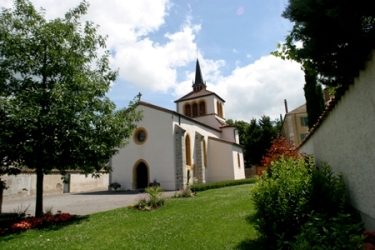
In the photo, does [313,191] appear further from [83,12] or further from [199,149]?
[199,149]

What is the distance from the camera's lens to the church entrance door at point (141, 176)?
93.9ft

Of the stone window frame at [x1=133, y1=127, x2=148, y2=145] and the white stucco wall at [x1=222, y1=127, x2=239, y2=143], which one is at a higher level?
the white stucco wall at [x1=222, y1=127, x2=239, y2=143]

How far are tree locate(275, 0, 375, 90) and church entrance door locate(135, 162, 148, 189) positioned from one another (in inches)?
973

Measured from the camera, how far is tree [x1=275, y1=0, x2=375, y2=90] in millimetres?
3937

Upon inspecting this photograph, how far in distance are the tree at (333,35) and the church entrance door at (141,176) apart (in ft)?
81.0

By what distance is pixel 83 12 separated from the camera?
1266 cm

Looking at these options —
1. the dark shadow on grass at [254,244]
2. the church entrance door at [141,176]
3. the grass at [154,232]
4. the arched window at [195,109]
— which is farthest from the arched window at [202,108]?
the dark shadow on grass at [254,244]

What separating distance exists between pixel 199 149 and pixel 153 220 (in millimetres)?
20817

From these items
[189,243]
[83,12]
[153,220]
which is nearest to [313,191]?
[189,243]

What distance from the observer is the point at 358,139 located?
5738 millimetres

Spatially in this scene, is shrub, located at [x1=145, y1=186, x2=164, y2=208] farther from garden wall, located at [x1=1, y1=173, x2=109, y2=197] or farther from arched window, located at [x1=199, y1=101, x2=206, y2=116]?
arched window, located at [x1=199, y1=101, x2=206, y2=116]

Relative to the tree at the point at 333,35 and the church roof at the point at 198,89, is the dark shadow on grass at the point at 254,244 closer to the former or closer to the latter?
the tree at the point at 333,35

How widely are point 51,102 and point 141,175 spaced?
18856 mm

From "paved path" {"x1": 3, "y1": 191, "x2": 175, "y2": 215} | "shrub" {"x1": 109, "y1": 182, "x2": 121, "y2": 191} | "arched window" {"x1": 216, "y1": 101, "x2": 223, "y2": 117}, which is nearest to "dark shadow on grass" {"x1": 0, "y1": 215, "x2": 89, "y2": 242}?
"paved path" {"x1": 3, "y1": 191, "x2": 175, "y2": 215}
